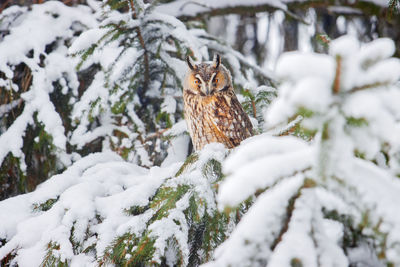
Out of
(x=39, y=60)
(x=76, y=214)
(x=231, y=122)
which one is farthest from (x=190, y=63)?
(x=76, y=214)

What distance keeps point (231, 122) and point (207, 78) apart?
14.0 inches

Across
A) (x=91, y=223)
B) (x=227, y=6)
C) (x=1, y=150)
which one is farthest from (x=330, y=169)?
(x=227, y=6)

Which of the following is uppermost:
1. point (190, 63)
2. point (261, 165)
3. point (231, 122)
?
point (261, 165)

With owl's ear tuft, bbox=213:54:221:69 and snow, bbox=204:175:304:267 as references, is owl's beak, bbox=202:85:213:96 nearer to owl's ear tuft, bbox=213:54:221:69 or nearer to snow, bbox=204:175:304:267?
owl's ear tuft, bbox=213:54:221:69

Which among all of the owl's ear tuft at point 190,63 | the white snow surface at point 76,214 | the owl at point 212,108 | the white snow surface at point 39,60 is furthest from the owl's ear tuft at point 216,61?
the white snow surface at point 76,214

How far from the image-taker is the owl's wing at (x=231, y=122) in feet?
7.00

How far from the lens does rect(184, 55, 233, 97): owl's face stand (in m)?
2.28

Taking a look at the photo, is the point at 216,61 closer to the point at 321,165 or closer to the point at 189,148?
the point at 189,148

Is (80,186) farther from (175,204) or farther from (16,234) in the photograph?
(175,204)

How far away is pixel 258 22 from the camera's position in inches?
151

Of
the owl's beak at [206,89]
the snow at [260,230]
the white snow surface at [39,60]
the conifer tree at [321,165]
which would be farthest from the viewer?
the owl's beak at [206,89]

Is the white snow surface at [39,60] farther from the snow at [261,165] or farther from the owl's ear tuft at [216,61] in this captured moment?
the snow at [261,165]

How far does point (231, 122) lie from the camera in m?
2.14

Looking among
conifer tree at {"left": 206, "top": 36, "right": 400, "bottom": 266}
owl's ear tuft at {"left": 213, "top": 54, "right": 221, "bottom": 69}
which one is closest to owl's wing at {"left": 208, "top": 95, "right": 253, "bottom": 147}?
owl's ear tuft at {"left": 213, "top": 54, "right": 221, "bottom": 69}
